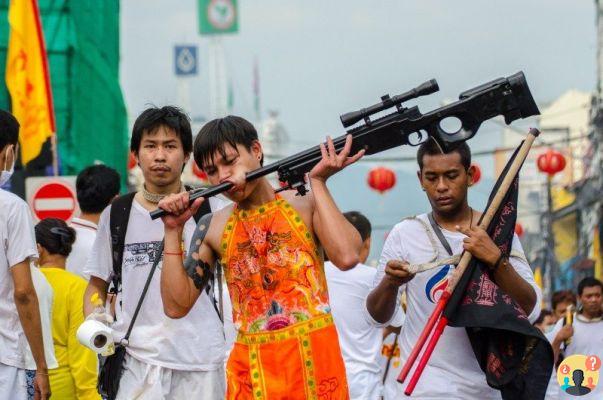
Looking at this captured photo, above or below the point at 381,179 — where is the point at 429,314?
above

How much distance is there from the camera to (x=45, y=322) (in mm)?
6930

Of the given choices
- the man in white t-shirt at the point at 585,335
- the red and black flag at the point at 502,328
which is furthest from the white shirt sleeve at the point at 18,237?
the man in white t-shirt at the point at 585,335

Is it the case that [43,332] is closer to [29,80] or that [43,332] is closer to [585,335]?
[585,335]

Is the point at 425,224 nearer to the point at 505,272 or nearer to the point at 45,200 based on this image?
the point at 505,272

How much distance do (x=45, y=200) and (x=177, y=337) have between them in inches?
272

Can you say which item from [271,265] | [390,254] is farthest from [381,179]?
[271,265]

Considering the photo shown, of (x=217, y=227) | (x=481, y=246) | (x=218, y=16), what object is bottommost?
(x=481, y=246)

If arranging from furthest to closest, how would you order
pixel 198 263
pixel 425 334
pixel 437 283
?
pixel 437 283, pixel 198 263, pixel 425 334

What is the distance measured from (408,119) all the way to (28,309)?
2130 millimetres

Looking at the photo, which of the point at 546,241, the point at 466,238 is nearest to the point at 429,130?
the point at 466,238

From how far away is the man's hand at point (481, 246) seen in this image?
578cm

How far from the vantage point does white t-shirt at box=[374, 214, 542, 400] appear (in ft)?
20.2

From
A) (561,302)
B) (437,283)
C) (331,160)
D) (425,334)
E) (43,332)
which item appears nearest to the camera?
(331,160)

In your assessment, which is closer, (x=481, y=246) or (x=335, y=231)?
(x=335, y=231)
